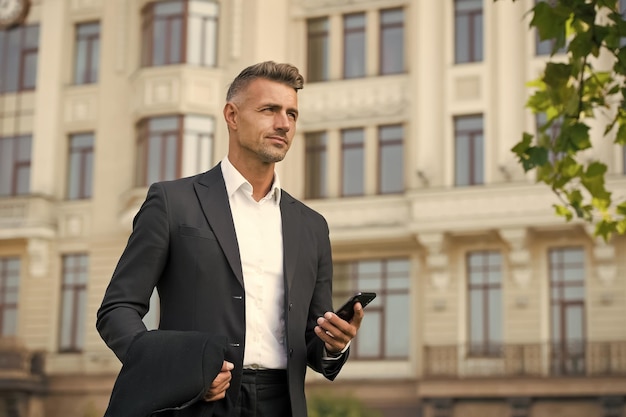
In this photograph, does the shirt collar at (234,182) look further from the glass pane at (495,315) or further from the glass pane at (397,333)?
the glass pane at (397,333)

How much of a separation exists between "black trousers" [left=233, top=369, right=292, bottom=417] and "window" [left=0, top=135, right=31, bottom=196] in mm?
29261

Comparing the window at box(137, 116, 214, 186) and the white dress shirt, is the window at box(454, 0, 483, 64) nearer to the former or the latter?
the window at box(137, 116, 214, 186)

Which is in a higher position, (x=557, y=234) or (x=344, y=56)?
(x=344, y=56)

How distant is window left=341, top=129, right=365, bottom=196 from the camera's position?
97.0 feet

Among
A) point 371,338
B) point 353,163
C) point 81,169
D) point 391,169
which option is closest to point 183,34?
point 81,169

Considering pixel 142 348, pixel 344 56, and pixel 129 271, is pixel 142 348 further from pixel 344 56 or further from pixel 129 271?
pixel 344 56

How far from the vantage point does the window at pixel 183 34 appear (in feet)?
→ 101

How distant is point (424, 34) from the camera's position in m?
29.1

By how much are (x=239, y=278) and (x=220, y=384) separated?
41 centimetres

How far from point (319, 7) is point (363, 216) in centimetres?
549

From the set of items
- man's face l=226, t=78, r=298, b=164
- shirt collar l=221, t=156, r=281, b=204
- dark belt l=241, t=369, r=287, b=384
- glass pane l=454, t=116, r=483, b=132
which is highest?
glass pane l=454, t=116, r=483, b=132

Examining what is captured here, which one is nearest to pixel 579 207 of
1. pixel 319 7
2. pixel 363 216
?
pixel 363 216

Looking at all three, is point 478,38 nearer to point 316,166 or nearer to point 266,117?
point 316,166

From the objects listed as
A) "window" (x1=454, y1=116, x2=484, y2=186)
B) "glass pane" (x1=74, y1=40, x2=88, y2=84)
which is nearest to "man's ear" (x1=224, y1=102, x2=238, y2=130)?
"window" (x1=454, y1=116, x2=484, y2=186)
